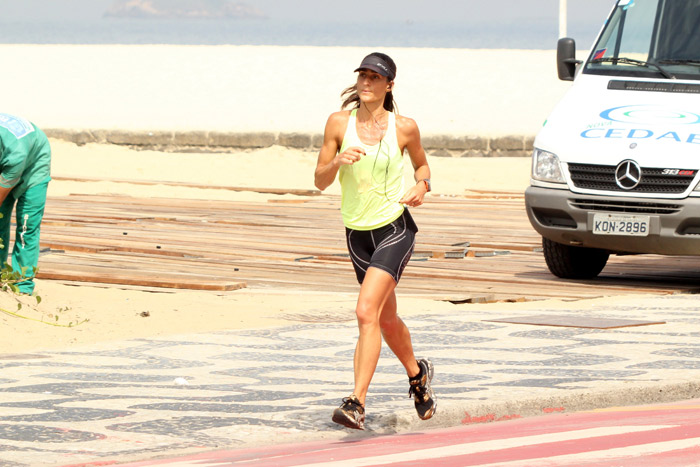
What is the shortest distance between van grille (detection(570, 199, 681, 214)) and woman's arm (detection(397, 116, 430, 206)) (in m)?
5.39

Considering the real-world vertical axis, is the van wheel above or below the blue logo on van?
below

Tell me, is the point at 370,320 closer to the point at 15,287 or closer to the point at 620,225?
the point at 15,287

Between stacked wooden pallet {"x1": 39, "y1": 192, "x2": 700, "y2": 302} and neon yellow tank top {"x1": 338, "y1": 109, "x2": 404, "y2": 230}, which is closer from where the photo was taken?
neon yellow tank top {"x1": 338, "y1": 109, "x2": 404, "y2": 230}

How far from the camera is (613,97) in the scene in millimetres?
13430

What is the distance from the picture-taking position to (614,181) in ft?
42.3

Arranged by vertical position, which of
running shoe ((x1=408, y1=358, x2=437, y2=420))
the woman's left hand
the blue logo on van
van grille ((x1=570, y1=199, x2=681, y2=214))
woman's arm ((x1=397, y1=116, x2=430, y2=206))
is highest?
woman's arm ((x1=397, y1=116, x2=430, y2=206))

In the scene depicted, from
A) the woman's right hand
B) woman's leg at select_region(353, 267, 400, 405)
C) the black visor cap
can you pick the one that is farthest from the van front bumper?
the woman's right hand

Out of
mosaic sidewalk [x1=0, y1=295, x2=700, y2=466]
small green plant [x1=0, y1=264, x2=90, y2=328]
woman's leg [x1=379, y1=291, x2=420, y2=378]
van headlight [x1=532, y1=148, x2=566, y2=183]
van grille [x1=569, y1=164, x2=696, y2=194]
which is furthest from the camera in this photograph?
van headlight [x1=532, y1=148, x2=566, y2=183]

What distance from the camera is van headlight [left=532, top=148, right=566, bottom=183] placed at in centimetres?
1328

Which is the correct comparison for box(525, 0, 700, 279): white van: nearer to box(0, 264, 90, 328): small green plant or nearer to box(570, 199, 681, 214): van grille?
box(570, 199, 681, 214): van grille

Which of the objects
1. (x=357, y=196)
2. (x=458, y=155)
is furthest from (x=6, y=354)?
(x=458, y=155)

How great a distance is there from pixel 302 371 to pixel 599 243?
5.03 meters

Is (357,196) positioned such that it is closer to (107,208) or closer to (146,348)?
(146,348)

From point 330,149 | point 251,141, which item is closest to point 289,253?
point 330,149
